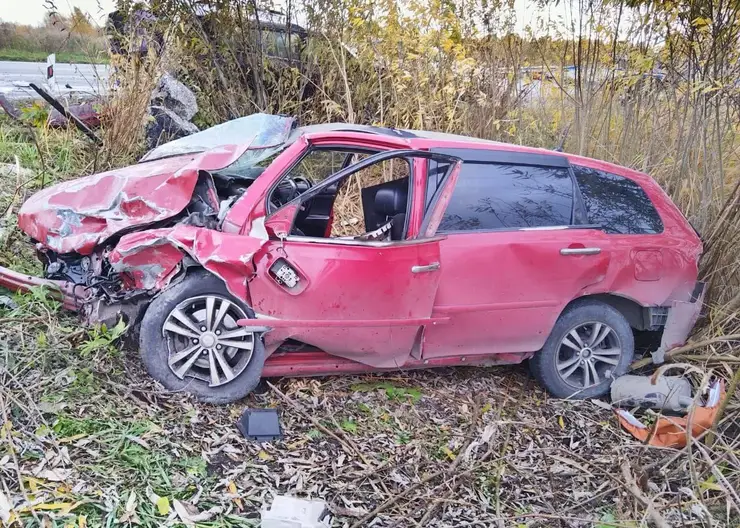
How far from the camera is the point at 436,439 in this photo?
3807mm

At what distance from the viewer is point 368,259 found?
3650 mm

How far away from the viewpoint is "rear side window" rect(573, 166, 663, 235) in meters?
4.37

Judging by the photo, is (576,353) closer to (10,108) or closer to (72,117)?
(72,117)

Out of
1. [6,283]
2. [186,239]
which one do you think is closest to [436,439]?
[186,239]

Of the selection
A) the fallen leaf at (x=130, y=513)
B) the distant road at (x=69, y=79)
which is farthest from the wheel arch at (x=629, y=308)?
the distant road at (x=69, y=79)

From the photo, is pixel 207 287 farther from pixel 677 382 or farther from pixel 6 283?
pixel 677 382

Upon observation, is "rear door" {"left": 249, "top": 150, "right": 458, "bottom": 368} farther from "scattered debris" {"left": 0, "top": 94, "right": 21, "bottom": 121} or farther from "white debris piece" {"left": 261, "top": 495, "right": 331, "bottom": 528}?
"scattered debris" {"left": 0, "top": 94, "right": 21, "bottom": 121}

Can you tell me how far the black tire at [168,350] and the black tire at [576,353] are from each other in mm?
2002

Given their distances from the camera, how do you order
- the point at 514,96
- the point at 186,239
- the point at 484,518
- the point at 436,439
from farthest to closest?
the point at 514,96
the point at 436,439
the point at 186,239
the point at 484,518

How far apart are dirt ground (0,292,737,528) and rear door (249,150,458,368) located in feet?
1.82

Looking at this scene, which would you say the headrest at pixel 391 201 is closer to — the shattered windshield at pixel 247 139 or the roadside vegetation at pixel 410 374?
the shattered windshield at pixel 247 139

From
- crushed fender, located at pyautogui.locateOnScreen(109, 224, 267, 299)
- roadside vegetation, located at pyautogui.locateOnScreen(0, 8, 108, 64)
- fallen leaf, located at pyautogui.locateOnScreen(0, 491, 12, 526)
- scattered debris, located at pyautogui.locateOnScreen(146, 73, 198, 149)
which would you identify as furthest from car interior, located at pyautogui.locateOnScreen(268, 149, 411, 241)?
roadside vegetation, located at pyautogui.locateOnScreen(0, 8, 108, 64)

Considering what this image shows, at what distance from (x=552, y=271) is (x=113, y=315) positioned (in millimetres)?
2761

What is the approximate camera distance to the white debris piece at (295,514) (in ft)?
8.91
